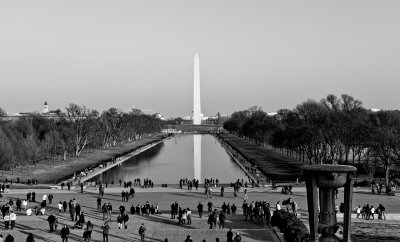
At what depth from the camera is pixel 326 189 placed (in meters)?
15.1

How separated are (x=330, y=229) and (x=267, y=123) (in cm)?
8745

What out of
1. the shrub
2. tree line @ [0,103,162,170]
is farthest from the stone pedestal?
tree line @ [0,103,162,170]

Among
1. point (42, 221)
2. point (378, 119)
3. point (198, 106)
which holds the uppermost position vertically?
point (198, 106)

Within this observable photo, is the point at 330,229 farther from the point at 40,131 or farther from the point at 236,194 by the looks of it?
the point at 40,131

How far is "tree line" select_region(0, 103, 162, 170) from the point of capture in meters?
57.2

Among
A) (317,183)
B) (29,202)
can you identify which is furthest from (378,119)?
(317,183)

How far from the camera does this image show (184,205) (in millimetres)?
31516

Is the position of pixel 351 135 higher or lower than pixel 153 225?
higher

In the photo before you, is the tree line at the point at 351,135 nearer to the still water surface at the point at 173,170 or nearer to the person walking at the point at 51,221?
the still water surface at the point at 173,170

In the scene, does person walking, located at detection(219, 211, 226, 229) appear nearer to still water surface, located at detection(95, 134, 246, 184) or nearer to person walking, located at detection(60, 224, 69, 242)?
person walking, located at detection(60, 224, 69, 242)

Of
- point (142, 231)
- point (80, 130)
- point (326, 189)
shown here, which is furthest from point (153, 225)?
point (80, 130)

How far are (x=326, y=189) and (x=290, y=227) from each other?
570 centimetres

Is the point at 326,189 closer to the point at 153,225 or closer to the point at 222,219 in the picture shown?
the point at 222,219

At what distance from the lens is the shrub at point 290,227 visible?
1913cm
